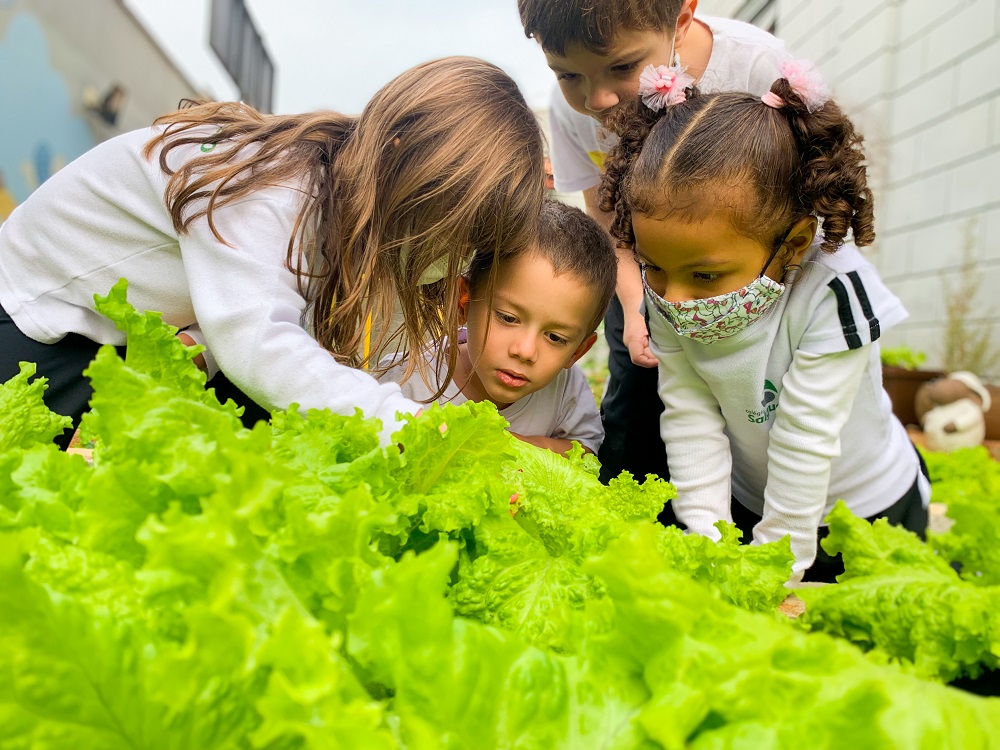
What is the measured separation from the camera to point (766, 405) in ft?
6.11

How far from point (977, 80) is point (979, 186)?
699mm

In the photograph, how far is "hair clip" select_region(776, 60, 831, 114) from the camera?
167cm

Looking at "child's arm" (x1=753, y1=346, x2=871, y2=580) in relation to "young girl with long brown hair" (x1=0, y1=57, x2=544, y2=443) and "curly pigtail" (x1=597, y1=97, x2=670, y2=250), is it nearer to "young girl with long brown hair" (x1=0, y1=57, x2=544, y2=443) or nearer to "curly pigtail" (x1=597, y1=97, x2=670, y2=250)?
"curly pigtail" (x1=597, y1=97, x2=670, y2=250)

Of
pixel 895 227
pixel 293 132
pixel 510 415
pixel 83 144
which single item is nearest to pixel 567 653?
pixel 293 132

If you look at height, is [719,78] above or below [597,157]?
above

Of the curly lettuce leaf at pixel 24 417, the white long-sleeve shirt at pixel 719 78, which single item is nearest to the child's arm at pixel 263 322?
the curly lettuce leaf at pixel 24 417

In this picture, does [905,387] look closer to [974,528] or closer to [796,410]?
[796,410]

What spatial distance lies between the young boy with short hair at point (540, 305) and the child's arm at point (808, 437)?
0.55 metres

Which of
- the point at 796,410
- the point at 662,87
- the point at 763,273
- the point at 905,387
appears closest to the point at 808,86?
the point at 662,87

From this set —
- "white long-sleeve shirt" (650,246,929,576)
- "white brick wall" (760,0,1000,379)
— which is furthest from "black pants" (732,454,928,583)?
"white brick wall" (760,0,1000,379)

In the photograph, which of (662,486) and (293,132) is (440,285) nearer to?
(293,132)

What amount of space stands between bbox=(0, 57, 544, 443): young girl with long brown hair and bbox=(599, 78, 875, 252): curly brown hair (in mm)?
344

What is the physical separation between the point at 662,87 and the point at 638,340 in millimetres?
705

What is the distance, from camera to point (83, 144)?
1317cm
